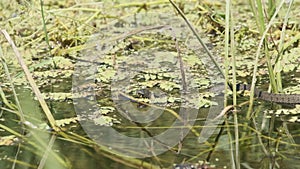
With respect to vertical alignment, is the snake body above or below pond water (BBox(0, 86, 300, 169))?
above

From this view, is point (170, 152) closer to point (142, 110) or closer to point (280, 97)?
point (142, 110)

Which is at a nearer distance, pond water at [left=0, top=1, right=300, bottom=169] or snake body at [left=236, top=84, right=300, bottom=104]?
pond water at [left=0, top=1, right=300, bottom=169]

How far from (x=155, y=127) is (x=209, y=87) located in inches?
13.7

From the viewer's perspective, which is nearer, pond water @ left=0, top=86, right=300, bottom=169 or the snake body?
pond water @ left=0, top=86, right=300, bottom=169

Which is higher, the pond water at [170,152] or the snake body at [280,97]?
the snake body at [280,97]

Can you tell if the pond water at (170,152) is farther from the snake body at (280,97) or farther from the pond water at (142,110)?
the snake body at (280,97)

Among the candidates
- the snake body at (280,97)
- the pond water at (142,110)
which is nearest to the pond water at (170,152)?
the pond water at (142,110)

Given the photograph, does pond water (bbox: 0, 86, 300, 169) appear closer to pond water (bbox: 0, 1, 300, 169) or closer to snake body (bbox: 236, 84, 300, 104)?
pond water (bbox: 0, 1, 300, 169)

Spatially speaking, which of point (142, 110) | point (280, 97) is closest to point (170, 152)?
point (142, 110)

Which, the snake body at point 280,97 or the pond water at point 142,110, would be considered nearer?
the pond water at point 142,110

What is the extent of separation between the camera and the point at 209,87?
5.45ft

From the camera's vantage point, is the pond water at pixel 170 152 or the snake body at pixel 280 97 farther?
the snake body at pixel 280 97

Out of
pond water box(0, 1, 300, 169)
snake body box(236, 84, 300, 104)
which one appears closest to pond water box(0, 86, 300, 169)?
pond water box(0, 1, 300, 169)

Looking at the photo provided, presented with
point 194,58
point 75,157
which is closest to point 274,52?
point 194,58
